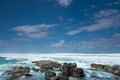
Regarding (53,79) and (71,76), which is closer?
(53,79)

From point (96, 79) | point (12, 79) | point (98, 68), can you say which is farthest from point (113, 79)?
point (12, 79)

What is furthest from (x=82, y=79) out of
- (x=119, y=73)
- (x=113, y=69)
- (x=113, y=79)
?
(x=113, y=69)

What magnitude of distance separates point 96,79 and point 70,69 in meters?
5.50

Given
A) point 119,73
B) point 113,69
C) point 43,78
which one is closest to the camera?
point 43,78

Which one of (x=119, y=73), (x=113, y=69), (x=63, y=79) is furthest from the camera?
(x=113, y=69)

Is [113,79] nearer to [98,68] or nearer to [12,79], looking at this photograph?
[98,68]

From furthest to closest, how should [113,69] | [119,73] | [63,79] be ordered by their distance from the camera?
1. [113,69]
2. [119,73]
3. [63,79]

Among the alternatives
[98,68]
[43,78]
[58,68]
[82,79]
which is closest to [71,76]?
[82,79]

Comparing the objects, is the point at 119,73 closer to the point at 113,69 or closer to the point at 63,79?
the point at 113,69

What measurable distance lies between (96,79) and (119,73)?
22.9 feet

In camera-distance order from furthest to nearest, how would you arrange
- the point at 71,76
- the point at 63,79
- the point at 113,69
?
the point at 113,69, the point at 71,76, the point at 63,79

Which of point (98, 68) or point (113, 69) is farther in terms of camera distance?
point (98, 68)

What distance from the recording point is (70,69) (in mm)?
42281

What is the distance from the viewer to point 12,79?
3631 centimetres
